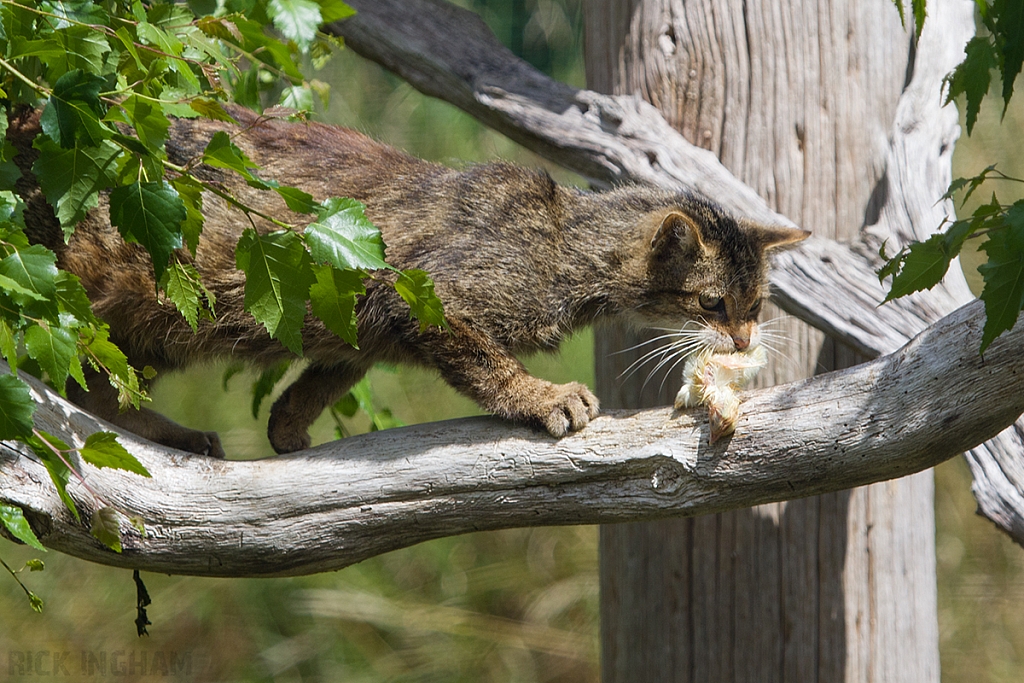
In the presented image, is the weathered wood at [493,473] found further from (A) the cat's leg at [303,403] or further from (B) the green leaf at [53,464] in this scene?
(A) the cat's leg at [303,403]

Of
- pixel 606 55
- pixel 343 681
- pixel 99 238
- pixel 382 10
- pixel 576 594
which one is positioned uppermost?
pixel 382 10

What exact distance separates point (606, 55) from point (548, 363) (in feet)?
10.7

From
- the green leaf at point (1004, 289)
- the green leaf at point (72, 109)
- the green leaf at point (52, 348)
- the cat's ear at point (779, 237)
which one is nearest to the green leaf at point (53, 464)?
the green leaf at point (52, 348)

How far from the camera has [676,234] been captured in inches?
105

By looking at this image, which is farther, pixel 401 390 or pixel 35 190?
pixel 401 390

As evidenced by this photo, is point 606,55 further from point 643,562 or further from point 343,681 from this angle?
point 343,681

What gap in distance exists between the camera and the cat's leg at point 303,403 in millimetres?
3014

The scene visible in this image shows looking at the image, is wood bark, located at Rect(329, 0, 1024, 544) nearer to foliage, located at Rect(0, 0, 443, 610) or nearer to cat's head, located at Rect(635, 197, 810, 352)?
cat's head, located at Rect(635, 197, 810, 352)

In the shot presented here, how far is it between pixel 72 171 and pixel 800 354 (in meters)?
2.27

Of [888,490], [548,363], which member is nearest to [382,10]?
[888,490]

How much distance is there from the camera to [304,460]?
237 centimetres

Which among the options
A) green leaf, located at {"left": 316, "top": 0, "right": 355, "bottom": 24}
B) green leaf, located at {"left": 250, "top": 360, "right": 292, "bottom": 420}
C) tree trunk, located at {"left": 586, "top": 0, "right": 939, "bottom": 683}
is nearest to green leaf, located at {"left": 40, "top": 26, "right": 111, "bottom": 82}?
green leaf, located at {"left": 316, "top": 0, "right": 355, "bottom": 24}

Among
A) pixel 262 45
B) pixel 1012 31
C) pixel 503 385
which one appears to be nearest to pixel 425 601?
pixel 503 385

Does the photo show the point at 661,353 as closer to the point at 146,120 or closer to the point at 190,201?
the point at 190,201
